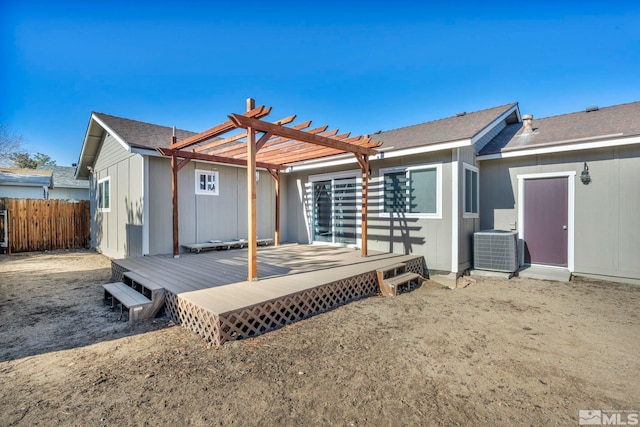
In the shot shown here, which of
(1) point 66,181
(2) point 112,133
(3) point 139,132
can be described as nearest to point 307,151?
(3) point 139,132

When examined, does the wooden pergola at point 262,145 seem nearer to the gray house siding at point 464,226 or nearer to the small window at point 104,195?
the gray house siding at point 464,226

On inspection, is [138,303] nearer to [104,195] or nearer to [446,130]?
[446,130]

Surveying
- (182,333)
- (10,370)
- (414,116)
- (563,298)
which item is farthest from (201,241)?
(414,116)

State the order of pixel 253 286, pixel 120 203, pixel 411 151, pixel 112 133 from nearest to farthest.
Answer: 1. pixel 253 286
2. pixel 411 151
3. pixel 112 133
4. pixel 120 203

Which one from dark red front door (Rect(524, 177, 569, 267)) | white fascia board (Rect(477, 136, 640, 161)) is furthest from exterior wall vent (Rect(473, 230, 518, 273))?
white fascia board (Rect(477, 136, 640, 161))

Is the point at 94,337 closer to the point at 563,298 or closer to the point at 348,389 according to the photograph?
the point at 348,389

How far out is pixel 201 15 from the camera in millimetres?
7695

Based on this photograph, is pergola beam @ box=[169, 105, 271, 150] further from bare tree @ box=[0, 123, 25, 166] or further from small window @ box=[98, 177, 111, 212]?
bare tree @ box=[0, 123, 25, 166]

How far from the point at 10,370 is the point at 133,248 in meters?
5.46

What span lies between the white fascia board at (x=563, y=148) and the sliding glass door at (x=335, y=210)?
3.18 meters

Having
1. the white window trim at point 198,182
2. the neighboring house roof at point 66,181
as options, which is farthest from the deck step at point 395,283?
the neighboring house roof at point 66,181

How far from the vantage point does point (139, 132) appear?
7516 millimetres

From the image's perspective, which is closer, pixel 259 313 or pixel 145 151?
pixel 259 313

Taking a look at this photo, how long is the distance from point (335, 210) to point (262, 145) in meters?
4.09
